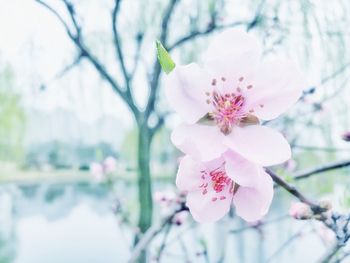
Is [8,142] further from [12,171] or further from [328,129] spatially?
[328,129]

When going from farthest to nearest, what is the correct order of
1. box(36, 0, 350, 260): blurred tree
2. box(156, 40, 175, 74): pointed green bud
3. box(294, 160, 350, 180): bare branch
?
box(36, 0, 350, 260): blurred tree < box(294, 160, 350, 180): bare branch < box(156, 40, 175, 74): pointed green bud

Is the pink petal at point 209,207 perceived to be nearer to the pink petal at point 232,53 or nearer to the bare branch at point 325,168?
the pink petal at point 232,53

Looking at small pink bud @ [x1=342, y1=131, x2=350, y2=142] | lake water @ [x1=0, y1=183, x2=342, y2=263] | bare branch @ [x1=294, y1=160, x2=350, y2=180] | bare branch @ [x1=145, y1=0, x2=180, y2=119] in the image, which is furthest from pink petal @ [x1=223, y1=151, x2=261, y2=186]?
lake water @ [x1=0, y1=183, x2=342, y2=263]

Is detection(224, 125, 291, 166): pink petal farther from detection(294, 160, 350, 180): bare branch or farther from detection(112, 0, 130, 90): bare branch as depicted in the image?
detection(112, 0, 130, 90): bare branch

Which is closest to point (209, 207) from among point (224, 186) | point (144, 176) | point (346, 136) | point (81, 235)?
point (224, 186)

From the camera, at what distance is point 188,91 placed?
0.27 meters

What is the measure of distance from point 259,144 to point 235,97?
0.12 ft

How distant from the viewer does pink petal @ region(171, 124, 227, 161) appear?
249 mm

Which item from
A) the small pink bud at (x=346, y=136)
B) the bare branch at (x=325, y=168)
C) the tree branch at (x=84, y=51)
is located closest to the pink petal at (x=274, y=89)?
the small pink bud at (x=346, y=136)

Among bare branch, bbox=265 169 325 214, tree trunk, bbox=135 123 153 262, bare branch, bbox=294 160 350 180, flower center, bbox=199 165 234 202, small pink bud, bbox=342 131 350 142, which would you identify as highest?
flower center, bbox=199 165 234 202

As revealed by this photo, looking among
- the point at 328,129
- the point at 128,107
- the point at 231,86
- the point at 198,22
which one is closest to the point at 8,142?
the point at 128,107

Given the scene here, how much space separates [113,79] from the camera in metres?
1.63

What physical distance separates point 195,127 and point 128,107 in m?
1.45

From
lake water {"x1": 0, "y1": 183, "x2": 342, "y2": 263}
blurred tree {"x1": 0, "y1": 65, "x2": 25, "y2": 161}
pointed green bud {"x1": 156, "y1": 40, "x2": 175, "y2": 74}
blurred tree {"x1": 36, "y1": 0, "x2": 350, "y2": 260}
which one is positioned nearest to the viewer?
pointed green bud {"x1": 156, "y1": 40, "x2": 175, "y2": 74}
